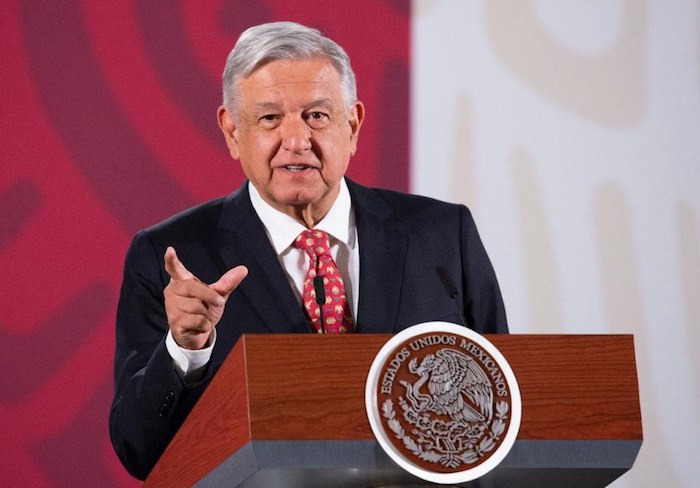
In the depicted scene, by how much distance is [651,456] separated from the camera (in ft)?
10.6

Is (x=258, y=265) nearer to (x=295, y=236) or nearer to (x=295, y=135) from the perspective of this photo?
(x=295, y=236)

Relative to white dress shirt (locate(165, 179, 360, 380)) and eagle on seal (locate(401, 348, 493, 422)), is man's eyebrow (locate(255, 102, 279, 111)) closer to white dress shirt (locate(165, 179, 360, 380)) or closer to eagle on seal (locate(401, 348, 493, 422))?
white dress shirt (locate(165, 179, 360, 380))

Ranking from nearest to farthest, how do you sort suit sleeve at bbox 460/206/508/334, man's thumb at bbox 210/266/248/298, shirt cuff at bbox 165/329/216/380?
1. man's thumb at bbox 210/266/248/298
2. shirt cuff at bbox 165/329/216/380
3. suit sleeve at bbox 460/206/508/334

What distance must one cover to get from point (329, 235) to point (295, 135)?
0.20 metres

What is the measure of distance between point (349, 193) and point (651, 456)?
1.36 meters

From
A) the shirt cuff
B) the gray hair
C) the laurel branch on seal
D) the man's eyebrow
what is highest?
the gray hair

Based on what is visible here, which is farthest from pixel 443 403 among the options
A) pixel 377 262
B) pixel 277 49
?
pixel 277 49

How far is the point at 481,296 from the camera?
90.1 inches

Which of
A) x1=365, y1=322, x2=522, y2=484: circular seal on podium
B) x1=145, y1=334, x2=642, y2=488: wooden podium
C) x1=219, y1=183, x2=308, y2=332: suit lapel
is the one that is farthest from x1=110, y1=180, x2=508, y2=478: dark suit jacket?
x1=365, y1=322, x2=522, y2=484: circular seal on podium

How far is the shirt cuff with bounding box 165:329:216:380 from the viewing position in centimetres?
172

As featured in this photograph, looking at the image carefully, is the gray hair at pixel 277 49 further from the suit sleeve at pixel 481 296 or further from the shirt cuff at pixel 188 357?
the shirt cuff at pixel 188 357

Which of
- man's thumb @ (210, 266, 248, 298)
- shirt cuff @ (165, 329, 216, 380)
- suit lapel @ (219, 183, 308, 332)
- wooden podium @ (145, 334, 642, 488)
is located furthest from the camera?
suit lapel @ (219, 183, 308, 332)

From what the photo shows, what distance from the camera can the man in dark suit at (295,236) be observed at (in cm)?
208

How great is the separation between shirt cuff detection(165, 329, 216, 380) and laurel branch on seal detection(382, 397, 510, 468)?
0.36 meters
